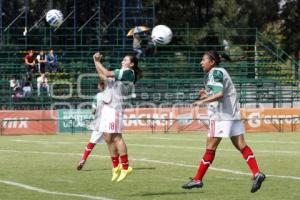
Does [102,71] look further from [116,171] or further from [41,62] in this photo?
[41,62]

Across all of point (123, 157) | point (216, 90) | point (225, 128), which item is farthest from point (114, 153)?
point (216, 90)

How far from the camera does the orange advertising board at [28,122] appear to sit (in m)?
32.1

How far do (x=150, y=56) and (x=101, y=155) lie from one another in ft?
71.4

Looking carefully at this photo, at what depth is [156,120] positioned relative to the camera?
110 ft

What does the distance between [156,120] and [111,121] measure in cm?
2008

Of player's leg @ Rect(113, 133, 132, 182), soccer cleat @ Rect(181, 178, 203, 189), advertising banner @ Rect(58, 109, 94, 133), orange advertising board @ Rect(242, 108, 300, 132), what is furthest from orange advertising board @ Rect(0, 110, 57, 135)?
soccer cleat @ Rect(181, 178, 203, 189)

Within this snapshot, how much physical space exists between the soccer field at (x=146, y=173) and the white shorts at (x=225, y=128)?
79 centimetres

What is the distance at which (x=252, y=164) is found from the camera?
12.5 meters

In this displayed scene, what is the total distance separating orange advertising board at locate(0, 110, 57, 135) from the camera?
3212 centimetres

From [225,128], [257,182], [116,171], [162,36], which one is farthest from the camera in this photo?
[162,36]

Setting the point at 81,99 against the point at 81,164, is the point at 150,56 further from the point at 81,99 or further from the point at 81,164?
the point at 81,164

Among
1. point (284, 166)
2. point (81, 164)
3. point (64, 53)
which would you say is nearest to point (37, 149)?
point (81, 164)

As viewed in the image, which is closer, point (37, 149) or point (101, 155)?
point (101, 155)

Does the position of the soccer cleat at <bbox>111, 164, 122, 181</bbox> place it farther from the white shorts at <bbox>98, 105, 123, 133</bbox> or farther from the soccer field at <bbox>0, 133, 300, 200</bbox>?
the white shorts at <bbox>98, 105, 123, 133</bbox>
